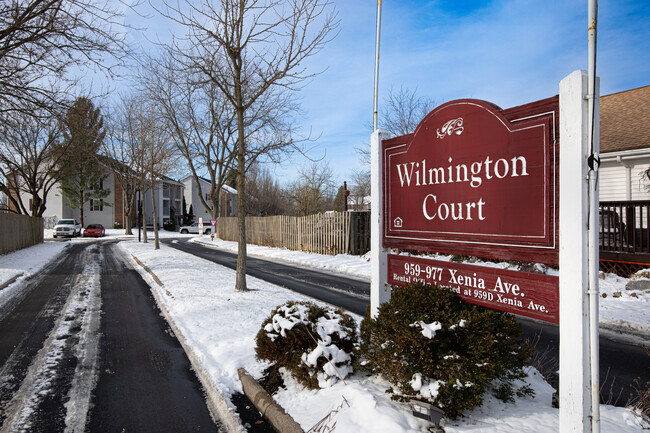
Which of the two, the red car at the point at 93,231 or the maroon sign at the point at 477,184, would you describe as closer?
the maroon sign at the point at 477,184

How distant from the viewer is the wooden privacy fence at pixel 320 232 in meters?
19.3

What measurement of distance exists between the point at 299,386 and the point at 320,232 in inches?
678

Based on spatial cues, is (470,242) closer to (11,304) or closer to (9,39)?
(11,304)

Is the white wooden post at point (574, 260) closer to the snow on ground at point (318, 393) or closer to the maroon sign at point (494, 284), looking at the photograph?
the maroon sign at point (494, 284)

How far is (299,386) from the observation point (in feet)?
13.3

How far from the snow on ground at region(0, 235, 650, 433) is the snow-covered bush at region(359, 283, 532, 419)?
18cm

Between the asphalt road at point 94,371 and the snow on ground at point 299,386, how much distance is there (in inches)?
15.7

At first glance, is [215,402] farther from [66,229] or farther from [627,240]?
[66,229]

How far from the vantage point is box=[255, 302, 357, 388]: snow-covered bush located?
391 centimetres

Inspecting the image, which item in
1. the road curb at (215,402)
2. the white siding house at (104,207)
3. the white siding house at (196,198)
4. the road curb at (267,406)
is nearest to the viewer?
the road curb at (267,406)

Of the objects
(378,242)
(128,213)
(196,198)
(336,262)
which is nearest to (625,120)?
(336,262)

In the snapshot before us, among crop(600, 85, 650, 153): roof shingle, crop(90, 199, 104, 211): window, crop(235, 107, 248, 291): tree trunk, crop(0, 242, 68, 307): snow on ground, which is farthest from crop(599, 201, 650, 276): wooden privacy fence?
crop(90, 199, 104, 211): window

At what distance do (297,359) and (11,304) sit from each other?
8354 mm

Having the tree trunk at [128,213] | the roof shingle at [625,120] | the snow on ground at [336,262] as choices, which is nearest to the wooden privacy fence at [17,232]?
the tree trunk at [128,213]
